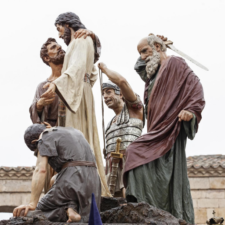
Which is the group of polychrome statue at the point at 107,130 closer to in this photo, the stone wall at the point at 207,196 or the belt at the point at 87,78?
the belt at the point at 87,78

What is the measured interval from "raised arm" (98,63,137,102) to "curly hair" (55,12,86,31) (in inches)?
25.7

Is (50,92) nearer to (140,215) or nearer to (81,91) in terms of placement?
(81,91)

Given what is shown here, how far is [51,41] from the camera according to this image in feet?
26.1

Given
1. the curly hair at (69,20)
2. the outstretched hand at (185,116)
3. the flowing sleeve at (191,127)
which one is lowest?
the flowing sleeve at (191,127)

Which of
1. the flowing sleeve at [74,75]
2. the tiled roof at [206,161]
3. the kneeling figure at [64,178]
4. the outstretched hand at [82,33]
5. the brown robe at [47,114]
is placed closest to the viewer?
the kneeling figure at [64,178]

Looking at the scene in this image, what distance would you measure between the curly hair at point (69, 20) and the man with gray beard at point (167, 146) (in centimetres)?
152

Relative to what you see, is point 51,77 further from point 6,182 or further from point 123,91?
point 6,182

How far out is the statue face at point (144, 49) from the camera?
7.36 metres

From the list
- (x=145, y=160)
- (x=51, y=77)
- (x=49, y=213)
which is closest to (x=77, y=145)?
(x=49, y=213)

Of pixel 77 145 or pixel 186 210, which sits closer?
pixel 77 145

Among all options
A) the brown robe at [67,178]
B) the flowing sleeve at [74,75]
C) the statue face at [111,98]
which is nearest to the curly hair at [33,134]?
the brown robe at [67,178]

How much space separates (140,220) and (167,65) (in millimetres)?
2716

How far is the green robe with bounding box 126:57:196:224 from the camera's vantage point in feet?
20.9

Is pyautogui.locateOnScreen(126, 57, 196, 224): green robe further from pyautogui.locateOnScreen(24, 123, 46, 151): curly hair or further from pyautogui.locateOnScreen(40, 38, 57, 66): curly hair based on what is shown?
pyautogui.locateOnScreen(40, 38, 57, 66): curly hair
